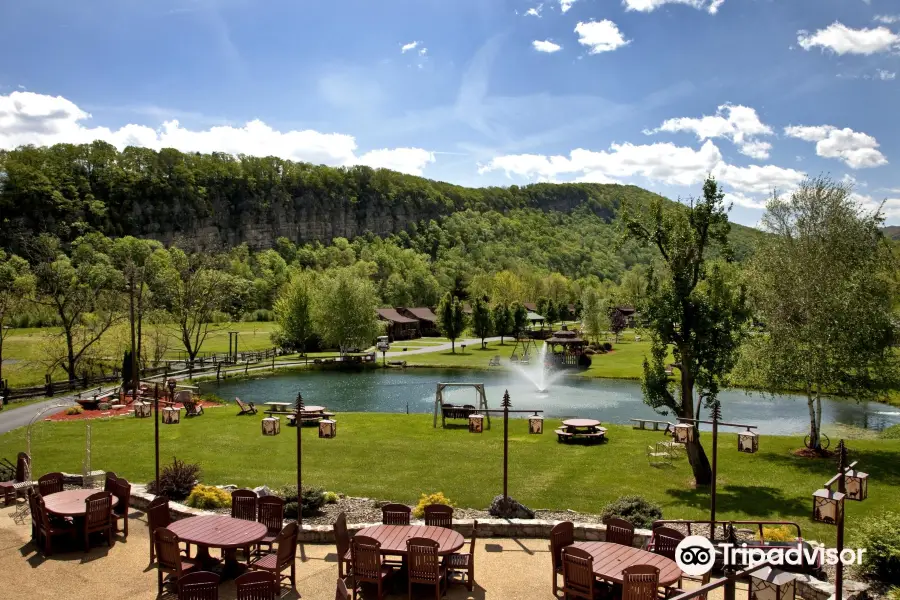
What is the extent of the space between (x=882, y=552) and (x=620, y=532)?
4.60 metres

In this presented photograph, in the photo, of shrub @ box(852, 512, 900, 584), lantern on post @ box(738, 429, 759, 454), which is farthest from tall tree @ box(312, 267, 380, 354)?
shrub @ box(852, 512, 900, 584)

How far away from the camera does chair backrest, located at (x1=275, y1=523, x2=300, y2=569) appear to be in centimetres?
1088

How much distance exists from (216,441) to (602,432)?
16747 mm

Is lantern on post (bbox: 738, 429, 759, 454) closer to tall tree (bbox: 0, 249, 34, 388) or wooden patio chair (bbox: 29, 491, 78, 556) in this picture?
wooden patio chair (bbox: 29, 491, 78, 556)

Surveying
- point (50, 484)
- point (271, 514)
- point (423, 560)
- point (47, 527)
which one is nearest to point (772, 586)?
point (423, 560)

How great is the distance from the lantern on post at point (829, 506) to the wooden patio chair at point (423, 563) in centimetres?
625

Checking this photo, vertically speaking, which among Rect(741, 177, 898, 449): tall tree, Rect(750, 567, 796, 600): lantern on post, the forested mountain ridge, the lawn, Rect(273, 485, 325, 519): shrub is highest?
the forested mountain ridge

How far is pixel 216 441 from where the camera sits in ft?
83.8

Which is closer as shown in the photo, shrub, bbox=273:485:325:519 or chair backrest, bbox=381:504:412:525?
chair backrest, bbox=381:504:412:525

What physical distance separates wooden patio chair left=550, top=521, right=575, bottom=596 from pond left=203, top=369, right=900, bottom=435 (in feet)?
80.5

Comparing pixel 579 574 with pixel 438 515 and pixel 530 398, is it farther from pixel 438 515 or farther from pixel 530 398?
pixel 530 398

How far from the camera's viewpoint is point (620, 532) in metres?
12.0

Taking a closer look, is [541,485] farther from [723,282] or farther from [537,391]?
[537,391]

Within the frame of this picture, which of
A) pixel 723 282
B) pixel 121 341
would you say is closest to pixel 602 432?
pixel 723 282
